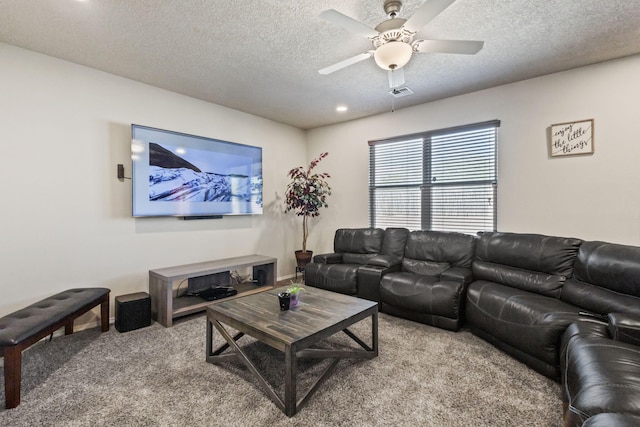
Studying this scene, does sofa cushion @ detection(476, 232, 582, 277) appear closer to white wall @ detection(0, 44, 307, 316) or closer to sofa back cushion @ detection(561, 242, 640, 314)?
sofa back cushion @ detection(561, 242, 640, 314)

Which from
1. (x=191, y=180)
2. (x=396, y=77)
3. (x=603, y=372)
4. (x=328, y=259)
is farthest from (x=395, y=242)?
(x=191, y=180)

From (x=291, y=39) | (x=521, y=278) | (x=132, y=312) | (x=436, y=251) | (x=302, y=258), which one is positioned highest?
(x=291, y=39)

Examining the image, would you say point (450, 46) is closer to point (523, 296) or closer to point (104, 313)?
point (523, 296)

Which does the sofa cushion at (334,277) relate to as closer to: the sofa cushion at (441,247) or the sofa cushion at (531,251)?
the sofa cushion at (441,247)

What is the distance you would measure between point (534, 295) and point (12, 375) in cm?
378

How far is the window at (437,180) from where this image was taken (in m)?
3.60

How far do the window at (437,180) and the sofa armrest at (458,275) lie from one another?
0.78 metres

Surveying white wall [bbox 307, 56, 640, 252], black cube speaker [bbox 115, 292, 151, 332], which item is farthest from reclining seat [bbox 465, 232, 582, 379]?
black cube speaker [bbox 115, 292, 151, 332]

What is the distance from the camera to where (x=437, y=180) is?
3.99 m

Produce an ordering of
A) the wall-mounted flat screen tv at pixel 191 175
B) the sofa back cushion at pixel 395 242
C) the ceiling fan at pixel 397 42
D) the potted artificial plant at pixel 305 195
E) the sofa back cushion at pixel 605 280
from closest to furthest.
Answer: the ceiling fan at pixel 397 42, the sofa back cushion at pixel 605 280, the wall-mounted flat screen tv at pixel 191 175, the sofa back cushion at pixel 395 242, the potted artificial plant at pixel 305 195

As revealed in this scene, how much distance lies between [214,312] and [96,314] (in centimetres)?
174

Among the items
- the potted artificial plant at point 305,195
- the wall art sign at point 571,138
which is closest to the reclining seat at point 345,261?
the potted artificial plant at point 305,195

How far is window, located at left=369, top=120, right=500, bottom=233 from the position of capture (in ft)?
11.8

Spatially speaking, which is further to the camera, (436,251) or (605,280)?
(436,251)
